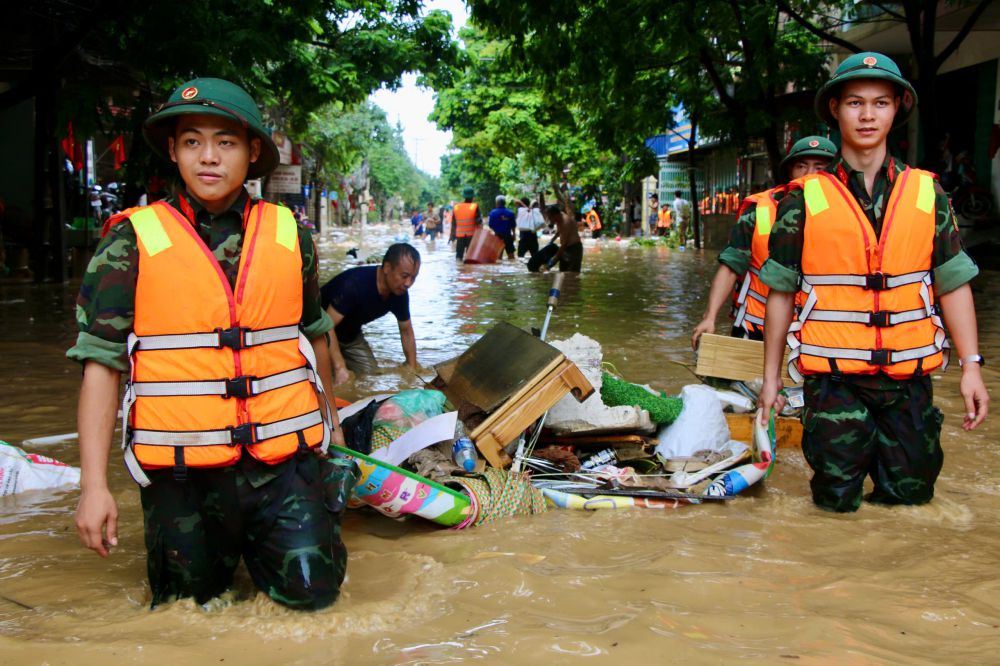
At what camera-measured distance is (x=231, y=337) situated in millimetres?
2838

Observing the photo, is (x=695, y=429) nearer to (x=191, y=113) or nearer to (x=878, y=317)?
(x=878, y=317)

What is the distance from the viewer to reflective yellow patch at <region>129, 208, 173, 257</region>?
9.22ft

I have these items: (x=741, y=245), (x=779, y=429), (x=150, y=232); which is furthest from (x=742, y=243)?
(x=150, y=232)

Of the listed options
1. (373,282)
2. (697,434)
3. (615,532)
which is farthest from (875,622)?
(373,282)

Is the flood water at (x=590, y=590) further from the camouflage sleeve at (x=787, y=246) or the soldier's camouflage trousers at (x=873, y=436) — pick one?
the camouflage sleeve at (x=787, y=246)

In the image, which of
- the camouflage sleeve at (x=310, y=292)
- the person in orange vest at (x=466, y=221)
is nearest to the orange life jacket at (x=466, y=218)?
the person in orange vest at (x=466, y=221)

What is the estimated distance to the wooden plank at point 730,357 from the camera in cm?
532

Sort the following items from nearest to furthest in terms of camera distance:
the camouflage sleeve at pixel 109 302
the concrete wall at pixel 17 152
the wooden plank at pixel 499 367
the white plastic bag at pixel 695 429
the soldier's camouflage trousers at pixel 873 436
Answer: the camouflage sleeve at pixel 109 302
the soldier's camouflage trousers at pixel 873 436
the wooden plank at pixel 499 367
the white plastic bag at pixel 695 429
the concrete wall at pixel 17 152

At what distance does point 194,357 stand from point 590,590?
1564 millimetres

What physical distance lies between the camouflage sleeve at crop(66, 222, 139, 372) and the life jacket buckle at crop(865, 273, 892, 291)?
2.62 m

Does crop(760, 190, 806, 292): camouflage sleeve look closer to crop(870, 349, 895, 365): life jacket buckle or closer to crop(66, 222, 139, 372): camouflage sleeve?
→ crop(870, 349, 895, 365): life jacket buckle

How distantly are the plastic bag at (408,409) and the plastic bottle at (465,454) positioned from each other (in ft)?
0.93

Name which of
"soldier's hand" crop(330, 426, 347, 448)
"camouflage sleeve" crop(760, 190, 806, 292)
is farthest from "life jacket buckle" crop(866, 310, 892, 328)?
"soldier's hand" crop(330, 426, 347, 448)

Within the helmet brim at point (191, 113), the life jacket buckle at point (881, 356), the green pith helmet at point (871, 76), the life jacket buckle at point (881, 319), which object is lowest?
the life jacket buckle at point (881, 356)
